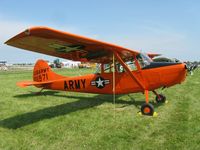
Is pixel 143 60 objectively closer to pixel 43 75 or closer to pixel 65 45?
pixel 65 45

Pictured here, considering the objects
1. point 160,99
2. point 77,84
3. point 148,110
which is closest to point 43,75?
point 77,84

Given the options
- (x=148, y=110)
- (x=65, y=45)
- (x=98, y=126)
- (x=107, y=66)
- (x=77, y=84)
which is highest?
(x=65, y=45)

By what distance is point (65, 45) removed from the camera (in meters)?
8.11

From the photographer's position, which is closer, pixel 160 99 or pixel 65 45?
pixel 65 45

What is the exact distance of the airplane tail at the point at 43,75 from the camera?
1194cm

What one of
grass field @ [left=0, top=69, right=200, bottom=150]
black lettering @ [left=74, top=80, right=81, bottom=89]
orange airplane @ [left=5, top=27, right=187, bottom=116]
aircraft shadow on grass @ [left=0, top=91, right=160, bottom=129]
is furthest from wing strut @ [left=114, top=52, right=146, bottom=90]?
black lettering @ [left=74, top=80, right=81, bottom=89]

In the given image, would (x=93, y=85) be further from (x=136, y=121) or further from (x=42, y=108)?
(x=136, y=121)

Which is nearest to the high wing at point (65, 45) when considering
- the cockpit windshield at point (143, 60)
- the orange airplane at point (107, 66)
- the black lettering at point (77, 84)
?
the orange airplane at point (107, 66)

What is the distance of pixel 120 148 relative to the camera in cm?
515

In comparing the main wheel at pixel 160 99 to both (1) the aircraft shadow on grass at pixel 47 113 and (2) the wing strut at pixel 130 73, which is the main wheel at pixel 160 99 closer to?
(1) the aircraft shadow on grass at pixel 47 113

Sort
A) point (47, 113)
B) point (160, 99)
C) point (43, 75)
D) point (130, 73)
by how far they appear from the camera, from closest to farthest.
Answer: point (47, 113), point (130, 73), point (160, 99), point (43, 75)

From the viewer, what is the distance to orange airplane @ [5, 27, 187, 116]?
24.2 ft

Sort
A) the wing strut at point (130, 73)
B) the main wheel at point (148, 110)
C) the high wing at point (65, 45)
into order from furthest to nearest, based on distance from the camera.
Answer: the wing strut at point (130, 73), the main wheel at point (148, 110), the high wing at point (65, 45)

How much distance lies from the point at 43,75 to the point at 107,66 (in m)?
3.58
